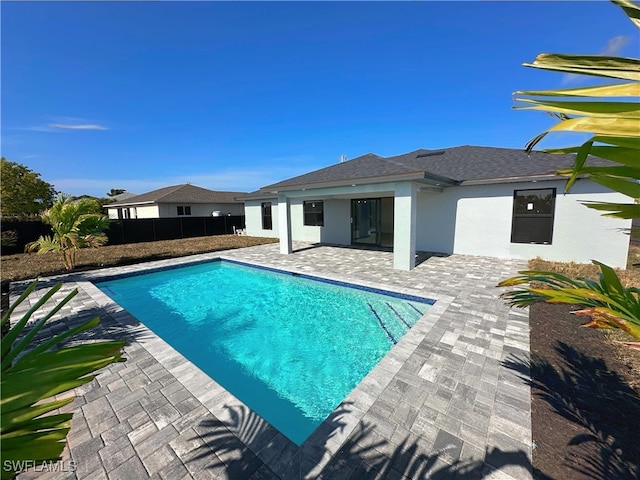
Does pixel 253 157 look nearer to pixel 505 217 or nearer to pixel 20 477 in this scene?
Result: pixel 505 217

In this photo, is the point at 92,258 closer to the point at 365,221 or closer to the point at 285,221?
the point at 285,221

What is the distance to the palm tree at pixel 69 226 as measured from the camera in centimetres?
848

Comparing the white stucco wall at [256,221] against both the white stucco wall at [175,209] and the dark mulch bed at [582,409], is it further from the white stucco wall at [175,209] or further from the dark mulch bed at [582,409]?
the dark mulch bed at [582,409]

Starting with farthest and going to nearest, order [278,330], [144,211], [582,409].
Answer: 1. [144,211]
2. [278,330]
3. [582,409]

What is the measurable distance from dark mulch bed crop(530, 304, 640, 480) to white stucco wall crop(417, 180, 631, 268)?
569cm

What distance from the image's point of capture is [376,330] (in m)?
5.47

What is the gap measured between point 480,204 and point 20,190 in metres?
38.2

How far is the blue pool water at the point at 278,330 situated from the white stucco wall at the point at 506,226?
613 cm

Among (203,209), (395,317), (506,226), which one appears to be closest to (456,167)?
(506,226)

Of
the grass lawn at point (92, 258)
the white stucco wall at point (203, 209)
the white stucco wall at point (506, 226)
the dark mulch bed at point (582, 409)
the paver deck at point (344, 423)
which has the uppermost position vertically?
the white stucco wall at point (203, 209)

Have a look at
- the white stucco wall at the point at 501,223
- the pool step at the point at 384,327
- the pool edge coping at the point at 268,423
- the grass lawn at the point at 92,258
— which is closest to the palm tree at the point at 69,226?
the grass lawn at the point at 92,258

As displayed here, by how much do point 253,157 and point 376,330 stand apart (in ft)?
69.2

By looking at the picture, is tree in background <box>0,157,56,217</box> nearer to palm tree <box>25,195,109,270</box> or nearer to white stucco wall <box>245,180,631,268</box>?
palm tree <box>25,195,109,270</box>

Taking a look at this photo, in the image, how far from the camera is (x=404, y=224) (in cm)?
845
